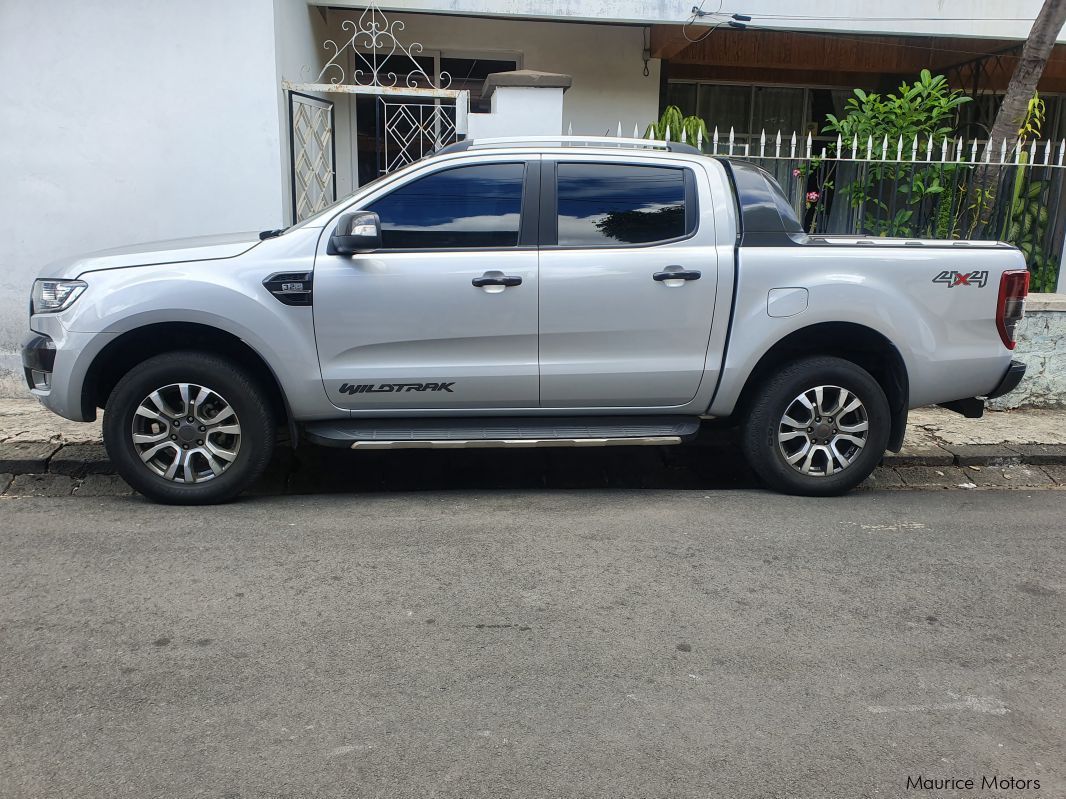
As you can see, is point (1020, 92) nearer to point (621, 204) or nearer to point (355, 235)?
point (621, 204)

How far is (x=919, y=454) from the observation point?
636cm

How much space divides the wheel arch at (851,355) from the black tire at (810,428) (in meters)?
0.10

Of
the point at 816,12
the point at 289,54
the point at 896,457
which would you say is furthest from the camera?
the point at 816,12

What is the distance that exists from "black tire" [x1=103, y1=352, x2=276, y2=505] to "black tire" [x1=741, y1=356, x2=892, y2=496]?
2786 mm

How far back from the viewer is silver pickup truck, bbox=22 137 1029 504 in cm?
497

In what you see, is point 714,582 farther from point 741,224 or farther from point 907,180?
point 907,180

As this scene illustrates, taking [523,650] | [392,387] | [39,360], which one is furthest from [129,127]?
[523,650]

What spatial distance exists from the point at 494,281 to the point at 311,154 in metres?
4.07

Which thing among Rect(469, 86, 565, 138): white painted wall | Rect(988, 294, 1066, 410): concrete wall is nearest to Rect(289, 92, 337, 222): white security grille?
Rect(469, 86, 565, 138): white painted wall

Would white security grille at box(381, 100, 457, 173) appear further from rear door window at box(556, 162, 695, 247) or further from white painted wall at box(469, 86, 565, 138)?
rear door window at box(556, 162, 695, 247)

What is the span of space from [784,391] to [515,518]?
5.60ft

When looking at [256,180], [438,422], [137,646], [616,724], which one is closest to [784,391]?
[438,422]

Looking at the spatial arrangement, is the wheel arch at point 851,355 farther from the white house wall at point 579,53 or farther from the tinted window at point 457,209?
the white house wall at point 579,53

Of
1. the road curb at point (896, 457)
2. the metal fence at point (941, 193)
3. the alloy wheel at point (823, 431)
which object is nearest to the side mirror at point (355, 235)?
the road curb at point (896, 457)
